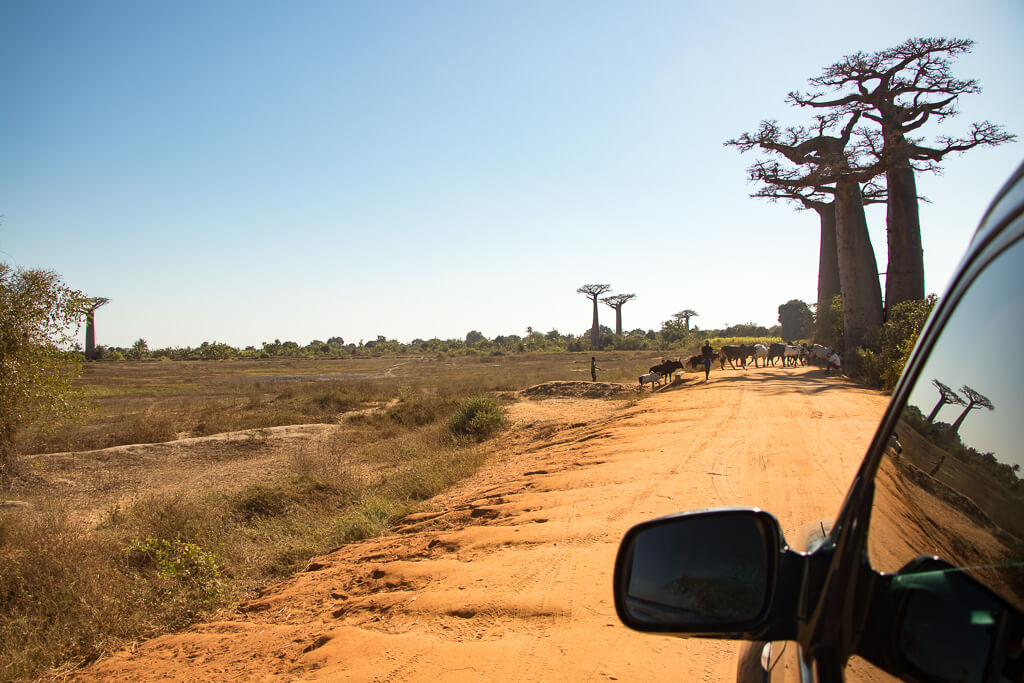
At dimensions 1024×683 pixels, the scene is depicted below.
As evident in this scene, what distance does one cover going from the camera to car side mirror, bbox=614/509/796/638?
124 centimetres

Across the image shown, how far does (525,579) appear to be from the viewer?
4711 mm

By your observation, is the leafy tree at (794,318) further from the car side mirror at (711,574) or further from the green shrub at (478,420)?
the car side mirror at (711,574)

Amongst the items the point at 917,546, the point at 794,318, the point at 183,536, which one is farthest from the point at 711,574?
the point at 794,318

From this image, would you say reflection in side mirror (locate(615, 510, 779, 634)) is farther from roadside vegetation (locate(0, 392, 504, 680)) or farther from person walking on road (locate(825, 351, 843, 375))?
person walking on road (locate(825, 351, 843, 375))

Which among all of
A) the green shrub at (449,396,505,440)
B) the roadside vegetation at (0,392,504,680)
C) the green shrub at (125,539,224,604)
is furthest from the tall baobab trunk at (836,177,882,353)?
the green shrub at (125,539,224,604)

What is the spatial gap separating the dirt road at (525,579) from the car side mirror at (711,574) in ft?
7.12

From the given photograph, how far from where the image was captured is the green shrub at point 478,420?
15812 millimetres

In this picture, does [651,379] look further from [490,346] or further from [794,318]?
[490,346]

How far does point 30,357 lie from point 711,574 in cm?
1409

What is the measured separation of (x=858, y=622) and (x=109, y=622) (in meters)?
6.00

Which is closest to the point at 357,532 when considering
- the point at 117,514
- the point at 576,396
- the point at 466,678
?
the point at 117,514

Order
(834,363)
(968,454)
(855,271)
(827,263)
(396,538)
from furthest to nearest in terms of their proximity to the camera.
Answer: (827,263) → (855,271) → (834,363) → (396,538) → (968,454)

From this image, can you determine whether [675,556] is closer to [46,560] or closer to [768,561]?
[768,561]

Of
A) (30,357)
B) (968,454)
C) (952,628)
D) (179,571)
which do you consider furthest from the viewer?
(30,357)
